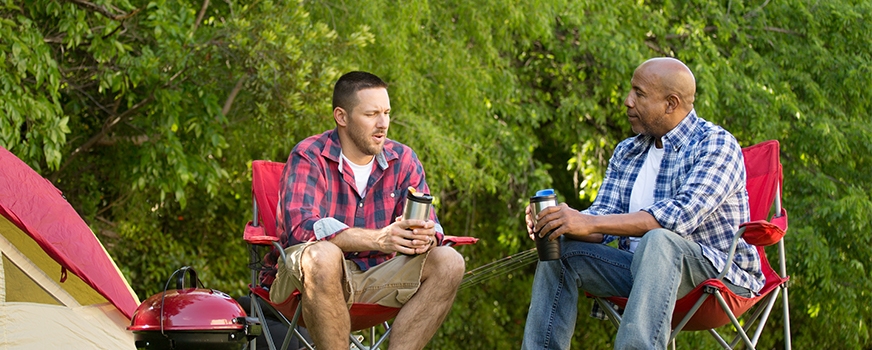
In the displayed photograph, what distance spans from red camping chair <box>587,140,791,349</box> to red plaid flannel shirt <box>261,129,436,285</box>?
0.73m

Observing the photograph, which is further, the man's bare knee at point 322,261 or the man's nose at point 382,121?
the man's nose at point 382,121

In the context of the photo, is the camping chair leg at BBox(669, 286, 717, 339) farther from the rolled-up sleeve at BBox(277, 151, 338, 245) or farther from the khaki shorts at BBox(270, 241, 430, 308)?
the rolled-up sleeve at BBox(277, 151, 338, 245)

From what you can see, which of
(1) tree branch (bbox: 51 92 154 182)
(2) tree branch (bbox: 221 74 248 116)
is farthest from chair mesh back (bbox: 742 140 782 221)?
(1) tree branch (bbox: 51 92 154 182)

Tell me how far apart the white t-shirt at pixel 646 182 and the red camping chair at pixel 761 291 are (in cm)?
33

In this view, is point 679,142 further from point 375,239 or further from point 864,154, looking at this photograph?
point 864,154

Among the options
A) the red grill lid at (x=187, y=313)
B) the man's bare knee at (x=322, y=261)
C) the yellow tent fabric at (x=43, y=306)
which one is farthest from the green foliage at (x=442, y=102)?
the man's bare knee at (x=322, y=261)

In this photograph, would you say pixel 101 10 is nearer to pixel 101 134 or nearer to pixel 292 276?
pixel 101 134

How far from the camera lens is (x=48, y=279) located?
109 inches

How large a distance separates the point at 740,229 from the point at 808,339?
19.1ft

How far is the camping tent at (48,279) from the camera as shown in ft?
8.58

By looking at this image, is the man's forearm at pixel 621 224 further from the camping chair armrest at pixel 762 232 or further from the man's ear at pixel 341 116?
the man's ear at pixel 341 116

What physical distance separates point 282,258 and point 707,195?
4.09 feet

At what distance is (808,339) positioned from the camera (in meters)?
7.00

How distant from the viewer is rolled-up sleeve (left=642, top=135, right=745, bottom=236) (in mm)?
2111
